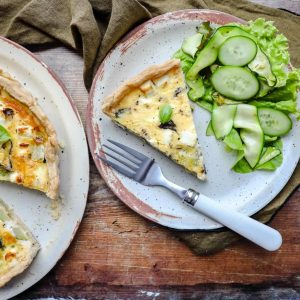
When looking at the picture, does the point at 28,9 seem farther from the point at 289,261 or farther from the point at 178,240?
the point at 289,261

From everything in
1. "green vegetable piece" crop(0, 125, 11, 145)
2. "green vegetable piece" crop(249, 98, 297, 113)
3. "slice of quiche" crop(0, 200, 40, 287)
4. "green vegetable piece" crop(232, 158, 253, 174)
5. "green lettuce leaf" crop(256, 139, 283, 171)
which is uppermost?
"green vegetable piece" crop(249, 98, 297, 113)

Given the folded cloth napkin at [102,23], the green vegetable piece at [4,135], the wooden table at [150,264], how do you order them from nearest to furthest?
the green vegetable piece at [4,135]
the folded cloth napkin at [102,23]
the wooden table at [150,264]

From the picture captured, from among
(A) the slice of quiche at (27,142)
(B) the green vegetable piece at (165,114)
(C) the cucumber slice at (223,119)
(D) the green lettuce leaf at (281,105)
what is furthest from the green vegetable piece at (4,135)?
(D) the green lettuce leaf at (281,105)

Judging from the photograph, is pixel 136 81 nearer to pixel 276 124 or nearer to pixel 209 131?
pixel 209 131

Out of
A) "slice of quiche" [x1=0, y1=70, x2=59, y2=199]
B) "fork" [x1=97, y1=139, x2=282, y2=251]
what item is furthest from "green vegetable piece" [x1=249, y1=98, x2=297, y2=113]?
"slice of quiche" [x1=0, y1=70, x2=59, y2=199]

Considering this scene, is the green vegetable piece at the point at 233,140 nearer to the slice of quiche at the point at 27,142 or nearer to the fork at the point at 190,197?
the fork at the point at 190,197

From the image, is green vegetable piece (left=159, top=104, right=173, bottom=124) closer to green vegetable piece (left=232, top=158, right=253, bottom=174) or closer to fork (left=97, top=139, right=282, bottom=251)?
fork (left=97, top=139, right=282, bottom=251)

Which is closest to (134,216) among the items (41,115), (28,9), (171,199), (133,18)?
(171,199)

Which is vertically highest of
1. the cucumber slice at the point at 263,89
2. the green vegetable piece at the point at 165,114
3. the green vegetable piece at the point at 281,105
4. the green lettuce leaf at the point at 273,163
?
the cucumber slice at the point at 263,89
